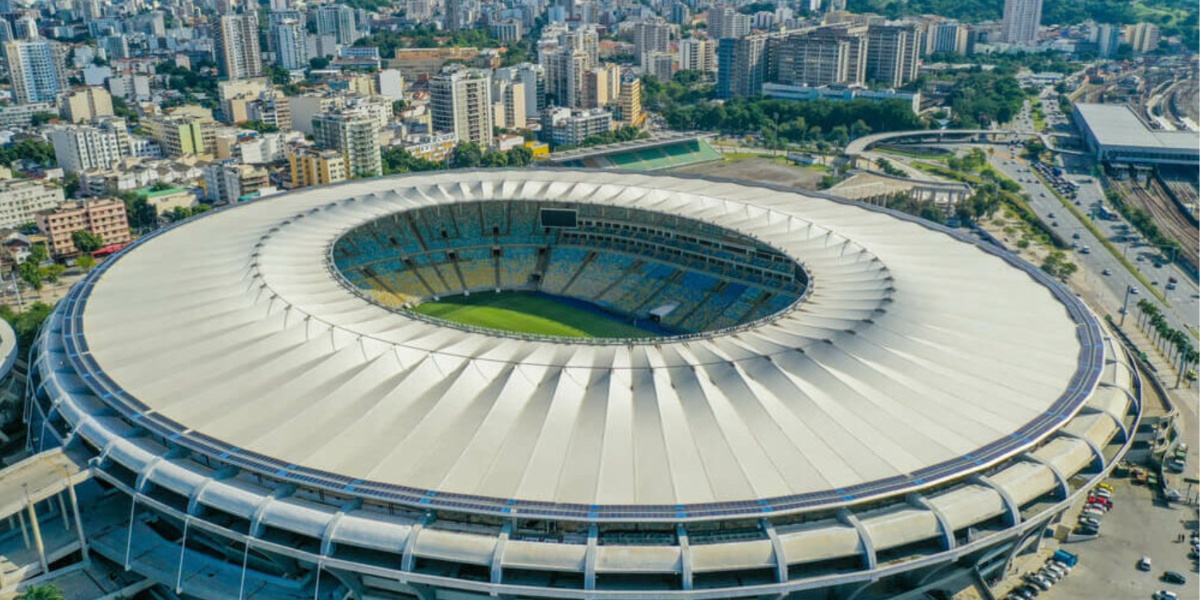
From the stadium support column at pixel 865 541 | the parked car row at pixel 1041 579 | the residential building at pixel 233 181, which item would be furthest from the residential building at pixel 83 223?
the parked car row at pixel 1041 579

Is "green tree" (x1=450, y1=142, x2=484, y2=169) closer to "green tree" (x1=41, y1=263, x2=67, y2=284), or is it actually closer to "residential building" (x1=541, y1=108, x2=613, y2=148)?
"residential building" (x1=541, y1=108, x2=613, y2=148)

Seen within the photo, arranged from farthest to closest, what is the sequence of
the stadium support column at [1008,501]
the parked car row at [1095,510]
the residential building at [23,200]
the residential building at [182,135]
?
the residential building at [182,135], the residential building at [23,200], the parked car row at [1095,510], the stadium support column at [1008,501]

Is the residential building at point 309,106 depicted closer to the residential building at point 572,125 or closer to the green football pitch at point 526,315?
the residential building at point 572,125

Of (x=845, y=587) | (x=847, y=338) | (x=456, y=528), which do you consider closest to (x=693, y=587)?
(x=845, y=587)

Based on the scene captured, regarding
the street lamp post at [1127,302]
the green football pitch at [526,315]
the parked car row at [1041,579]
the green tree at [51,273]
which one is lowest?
the parked car row at [1041,579]

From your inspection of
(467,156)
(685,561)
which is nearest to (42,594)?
(685,561)

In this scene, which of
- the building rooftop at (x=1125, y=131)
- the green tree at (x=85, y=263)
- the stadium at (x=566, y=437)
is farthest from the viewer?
the building rooftop at (x=1125, y=131)

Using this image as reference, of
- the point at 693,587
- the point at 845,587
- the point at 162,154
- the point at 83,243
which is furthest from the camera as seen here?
the point at 162,154

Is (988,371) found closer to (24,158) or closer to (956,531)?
(956,531)
